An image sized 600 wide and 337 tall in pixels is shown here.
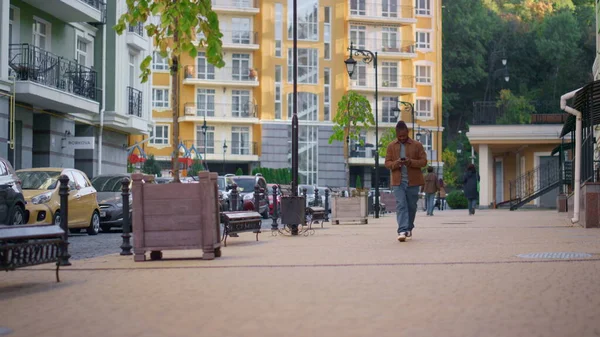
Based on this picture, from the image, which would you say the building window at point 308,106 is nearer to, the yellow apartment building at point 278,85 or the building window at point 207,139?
the yellow apartment building at point 278,85

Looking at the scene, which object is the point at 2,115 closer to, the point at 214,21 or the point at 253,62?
the point at 214,21

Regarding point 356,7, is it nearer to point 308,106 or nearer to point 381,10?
point 381,10

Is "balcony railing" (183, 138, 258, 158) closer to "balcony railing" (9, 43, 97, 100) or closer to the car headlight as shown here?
"balcony railing" (9, 43, 97, 100)

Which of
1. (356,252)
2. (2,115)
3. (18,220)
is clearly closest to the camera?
(356,252)

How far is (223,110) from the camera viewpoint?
81000 millimetres

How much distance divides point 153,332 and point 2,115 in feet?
80.6

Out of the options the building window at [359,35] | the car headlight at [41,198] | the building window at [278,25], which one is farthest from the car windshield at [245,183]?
the building window at [359,35]

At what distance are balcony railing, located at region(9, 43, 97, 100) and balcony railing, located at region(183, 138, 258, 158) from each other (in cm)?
4194

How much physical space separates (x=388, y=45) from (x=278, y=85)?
34.3 ft

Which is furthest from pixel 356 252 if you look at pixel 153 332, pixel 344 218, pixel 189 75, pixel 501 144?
pixel 189 75

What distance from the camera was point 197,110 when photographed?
80500mm

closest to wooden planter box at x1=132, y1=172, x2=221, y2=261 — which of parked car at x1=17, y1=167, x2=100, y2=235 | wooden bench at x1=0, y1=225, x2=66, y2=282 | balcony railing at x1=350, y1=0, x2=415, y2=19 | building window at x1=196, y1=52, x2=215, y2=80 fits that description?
wooden bench at x1=0, y1=225, x2=66, y2=282

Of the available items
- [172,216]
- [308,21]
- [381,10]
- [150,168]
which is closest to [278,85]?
[308,21]

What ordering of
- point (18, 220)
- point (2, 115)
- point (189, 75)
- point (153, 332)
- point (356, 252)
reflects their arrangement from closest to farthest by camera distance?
point (153, 332), point (356, 252), point (18, 220), point (2, 115), point (189, 75)
